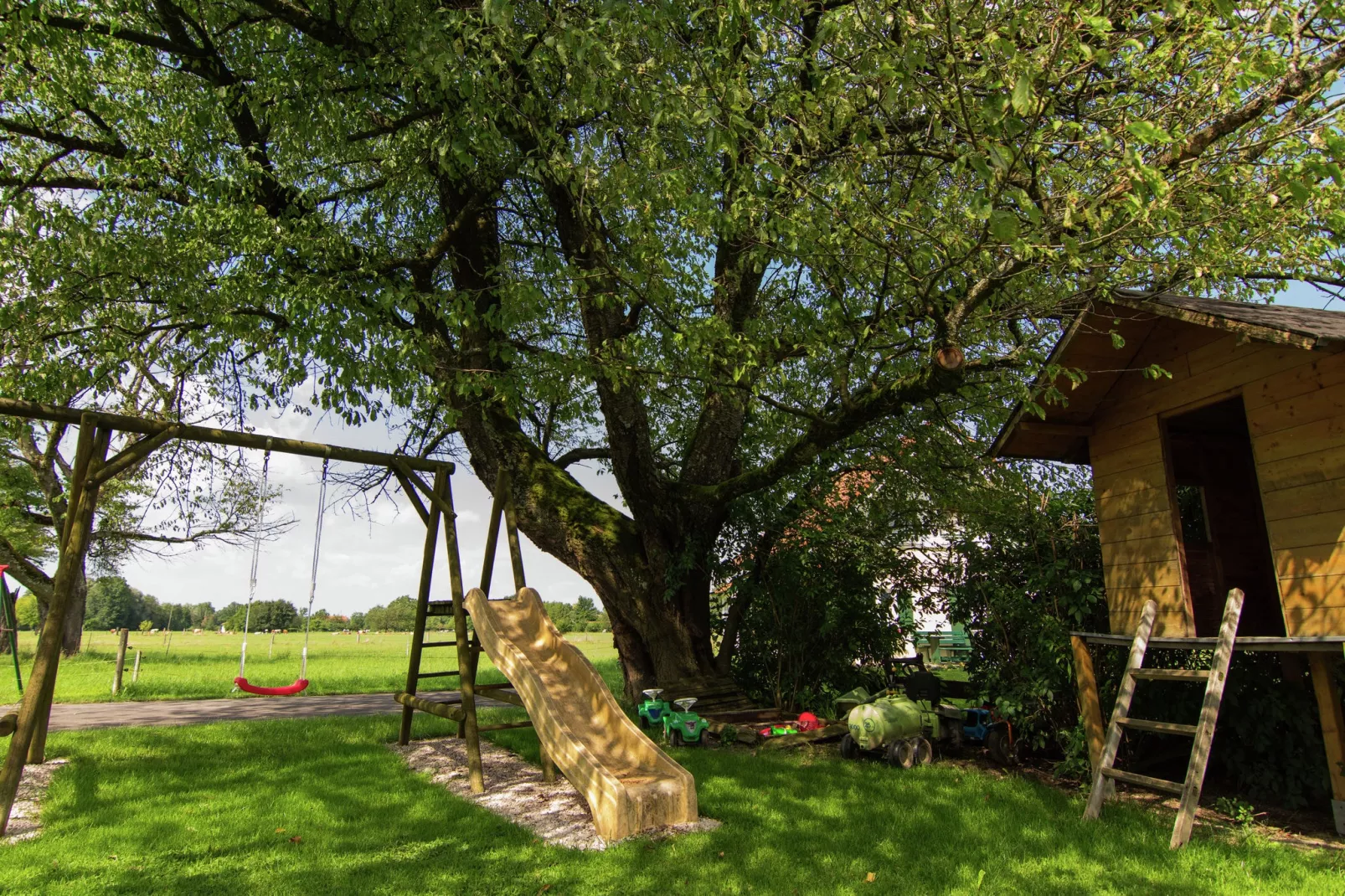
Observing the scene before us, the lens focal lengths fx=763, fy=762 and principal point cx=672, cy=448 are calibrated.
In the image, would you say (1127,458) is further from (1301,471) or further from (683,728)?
(683,728)

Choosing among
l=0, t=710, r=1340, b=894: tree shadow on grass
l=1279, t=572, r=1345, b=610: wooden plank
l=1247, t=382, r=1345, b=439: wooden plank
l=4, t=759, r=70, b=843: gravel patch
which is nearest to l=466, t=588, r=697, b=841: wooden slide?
l=0, t=710, r=1340, b=894: tree shadow on grass

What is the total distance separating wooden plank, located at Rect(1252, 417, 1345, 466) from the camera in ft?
18.2

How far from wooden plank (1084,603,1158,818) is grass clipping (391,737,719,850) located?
3.01 metres

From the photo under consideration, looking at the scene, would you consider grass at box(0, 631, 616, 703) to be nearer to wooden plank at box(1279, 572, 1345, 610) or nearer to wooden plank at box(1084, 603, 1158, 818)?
wooden plank at box(1084, 603, 1158, 818)

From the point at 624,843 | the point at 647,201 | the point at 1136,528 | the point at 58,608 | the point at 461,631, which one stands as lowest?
the point at 624,843

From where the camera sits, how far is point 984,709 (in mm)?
8633

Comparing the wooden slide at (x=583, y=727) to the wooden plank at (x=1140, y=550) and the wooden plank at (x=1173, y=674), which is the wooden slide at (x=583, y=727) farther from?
the wooden plank at (x=1140, y=550)

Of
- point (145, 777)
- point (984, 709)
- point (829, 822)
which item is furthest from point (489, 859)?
Answer: point (984, 709)

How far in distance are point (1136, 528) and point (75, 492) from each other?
919 centimetres

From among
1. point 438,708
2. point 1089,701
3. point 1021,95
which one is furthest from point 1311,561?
point 438,708

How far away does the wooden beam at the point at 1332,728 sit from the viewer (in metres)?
5.55

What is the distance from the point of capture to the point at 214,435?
7055mm

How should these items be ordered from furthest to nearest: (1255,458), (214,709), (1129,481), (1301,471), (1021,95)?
(214,709), (1129,481), (1255,458), (1301,471), (1021,95)

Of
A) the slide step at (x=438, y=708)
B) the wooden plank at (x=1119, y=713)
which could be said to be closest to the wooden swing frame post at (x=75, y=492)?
the slide step at (x=438, y=708)
